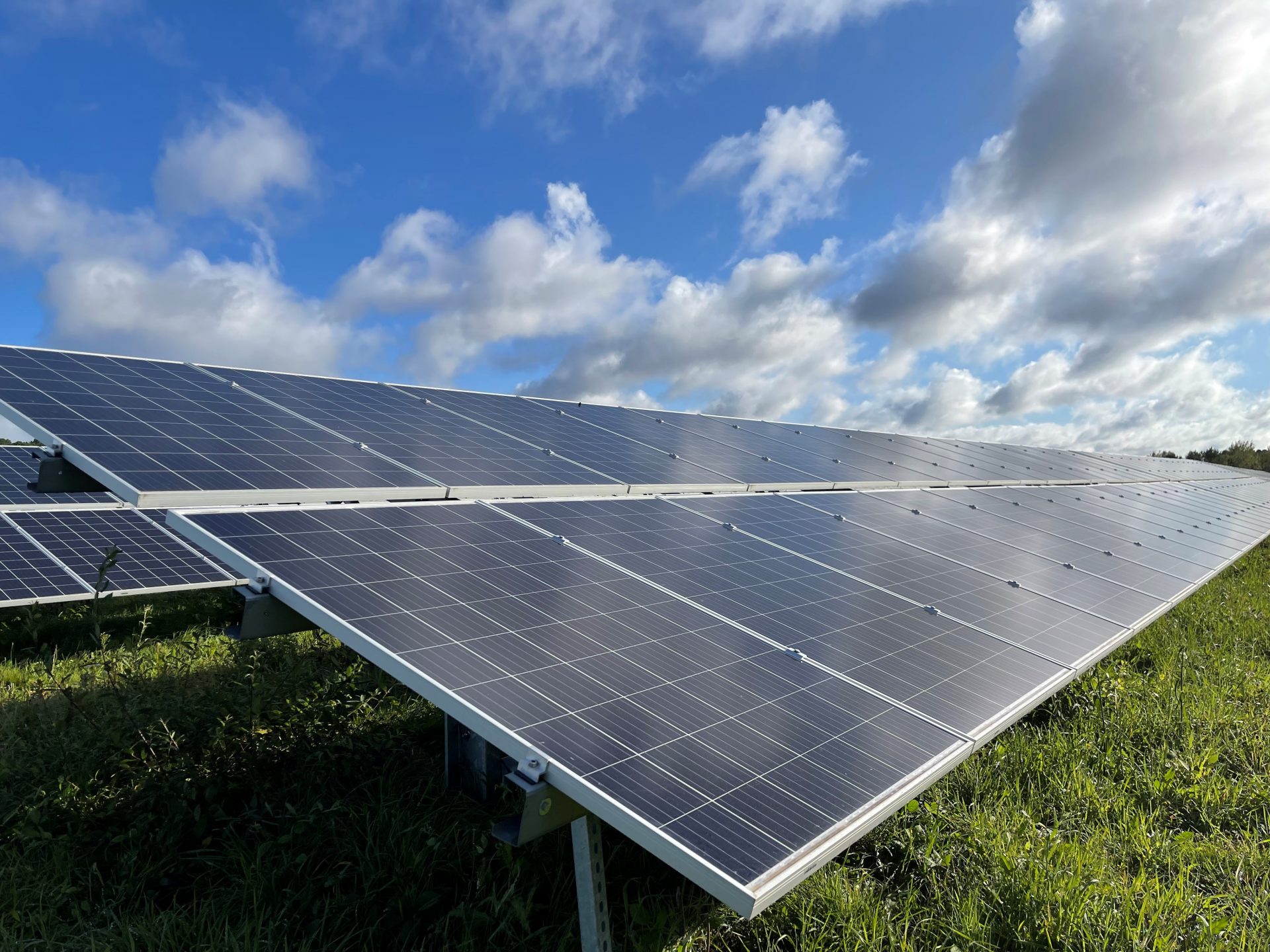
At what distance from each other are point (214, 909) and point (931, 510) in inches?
435

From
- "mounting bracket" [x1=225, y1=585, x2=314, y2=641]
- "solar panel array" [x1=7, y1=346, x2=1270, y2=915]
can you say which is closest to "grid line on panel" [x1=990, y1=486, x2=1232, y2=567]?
"solar panel array" [x1=7, y1=346, x2=1270, y2=915]

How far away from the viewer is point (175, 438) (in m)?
7.68

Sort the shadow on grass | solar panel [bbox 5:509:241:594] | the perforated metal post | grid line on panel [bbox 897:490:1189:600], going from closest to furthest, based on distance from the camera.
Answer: the perforated metal post → the shadow on grass → grid line on panel [bbox 897:490:1189:600] → solar panel [bbox 5:509:241:594]

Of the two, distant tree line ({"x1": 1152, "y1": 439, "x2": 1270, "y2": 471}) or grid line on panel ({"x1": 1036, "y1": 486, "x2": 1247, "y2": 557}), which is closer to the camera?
grid line on panel ({"x1": 1036, "y1": 486, "x2": 1247, "y2": 557})

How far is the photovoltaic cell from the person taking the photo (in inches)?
356

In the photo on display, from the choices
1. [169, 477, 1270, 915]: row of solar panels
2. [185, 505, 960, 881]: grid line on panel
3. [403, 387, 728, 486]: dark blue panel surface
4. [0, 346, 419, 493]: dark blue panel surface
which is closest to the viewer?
[185, 505, 960, 881]: grid line on panel

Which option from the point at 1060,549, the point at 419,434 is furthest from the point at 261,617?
the point at 1060,549

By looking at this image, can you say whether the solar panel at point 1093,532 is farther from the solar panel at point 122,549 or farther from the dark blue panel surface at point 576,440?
the solar panel at point 122,549

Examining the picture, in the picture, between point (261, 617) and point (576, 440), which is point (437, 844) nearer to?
point (261, 617)

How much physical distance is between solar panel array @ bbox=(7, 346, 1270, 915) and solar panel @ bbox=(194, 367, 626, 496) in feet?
0.21

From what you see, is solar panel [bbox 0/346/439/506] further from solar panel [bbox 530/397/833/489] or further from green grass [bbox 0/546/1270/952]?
solar panel [bbox 530/397/833/489]

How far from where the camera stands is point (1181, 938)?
5434mm

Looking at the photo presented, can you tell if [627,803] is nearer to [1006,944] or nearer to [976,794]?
[1006,944]

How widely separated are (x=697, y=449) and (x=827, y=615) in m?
7.68
